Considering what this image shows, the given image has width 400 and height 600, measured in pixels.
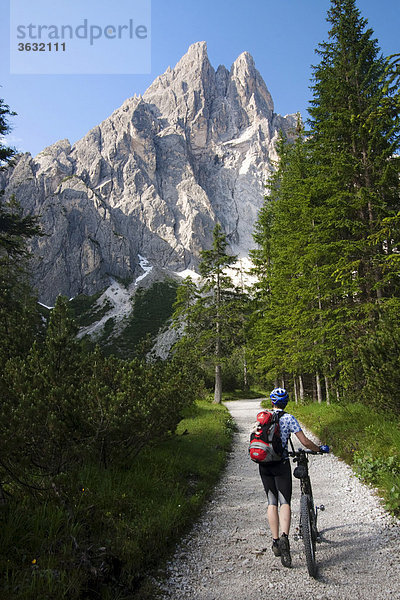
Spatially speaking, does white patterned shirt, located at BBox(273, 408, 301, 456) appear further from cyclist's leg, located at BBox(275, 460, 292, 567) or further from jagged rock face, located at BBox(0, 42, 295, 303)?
jagged rock face, located at BBox(0, 42, 295, 303)

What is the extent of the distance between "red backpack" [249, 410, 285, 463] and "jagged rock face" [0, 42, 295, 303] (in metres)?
135

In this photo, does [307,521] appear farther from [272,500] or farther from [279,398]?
[279,398]

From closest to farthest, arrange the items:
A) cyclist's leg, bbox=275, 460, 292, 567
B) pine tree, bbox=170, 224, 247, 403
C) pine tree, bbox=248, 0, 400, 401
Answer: cyclist's leg, bbox=275, 460, 292, 567 → pine tree, bbox=248, 0, 400, 401 → pine tree, bbox=170, 224, 247, 403

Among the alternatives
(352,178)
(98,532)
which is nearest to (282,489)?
(98,532)

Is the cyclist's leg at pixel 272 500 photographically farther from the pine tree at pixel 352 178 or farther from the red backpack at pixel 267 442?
the pine tree at pixel 352 178

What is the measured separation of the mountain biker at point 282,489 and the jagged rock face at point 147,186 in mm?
135363

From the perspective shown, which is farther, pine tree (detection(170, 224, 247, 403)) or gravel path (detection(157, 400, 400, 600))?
pine tree (detection(170, 224, 247, 403))

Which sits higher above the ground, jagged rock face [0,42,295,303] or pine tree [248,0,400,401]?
jagged rock face [0,42,295,303]

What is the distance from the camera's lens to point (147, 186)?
168m

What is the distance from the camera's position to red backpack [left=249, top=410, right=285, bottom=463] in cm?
396

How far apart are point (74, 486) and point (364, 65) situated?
1735 cm

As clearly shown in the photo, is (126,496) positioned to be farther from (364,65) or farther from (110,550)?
(364,65)

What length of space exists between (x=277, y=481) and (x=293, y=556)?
105 cm

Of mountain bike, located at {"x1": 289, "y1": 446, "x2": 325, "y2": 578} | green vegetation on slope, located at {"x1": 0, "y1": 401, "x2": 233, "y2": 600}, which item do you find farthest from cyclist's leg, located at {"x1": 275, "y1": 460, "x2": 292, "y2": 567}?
green vegetation on slope, located at {"x1": 0, "y1": 401, "x2": 233, "y2": 600}
